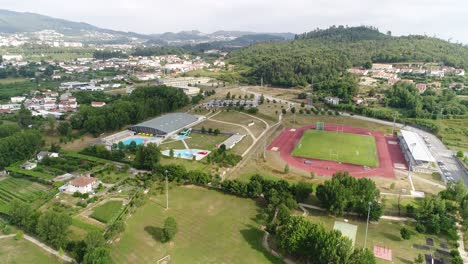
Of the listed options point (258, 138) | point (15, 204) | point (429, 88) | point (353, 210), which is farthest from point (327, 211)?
point (429, 88)

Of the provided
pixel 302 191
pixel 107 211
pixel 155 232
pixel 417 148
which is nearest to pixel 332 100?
pixel 417 148

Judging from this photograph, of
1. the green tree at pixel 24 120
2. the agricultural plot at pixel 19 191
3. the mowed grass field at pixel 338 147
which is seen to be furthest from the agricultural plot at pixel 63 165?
the mowed grass field at pixel 338 147

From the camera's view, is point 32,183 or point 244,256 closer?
point 244,256

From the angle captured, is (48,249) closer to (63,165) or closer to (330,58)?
(63,165)

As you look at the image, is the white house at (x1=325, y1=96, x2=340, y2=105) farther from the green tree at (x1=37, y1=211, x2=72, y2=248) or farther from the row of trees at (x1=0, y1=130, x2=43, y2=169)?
the green tree at (x1=37, y1=211, x2=72, y2=248)

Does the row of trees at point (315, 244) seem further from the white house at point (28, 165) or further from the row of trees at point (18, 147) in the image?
the row of trees at point (18, 147)

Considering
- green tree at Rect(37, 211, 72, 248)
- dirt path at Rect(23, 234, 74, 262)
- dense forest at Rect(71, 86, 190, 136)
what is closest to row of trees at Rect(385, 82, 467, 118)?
dense forest at Rect(71, 86, 190, 136)

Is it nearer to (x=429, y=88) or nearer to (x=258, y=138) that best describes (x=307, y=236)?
(x=258, y=138)
